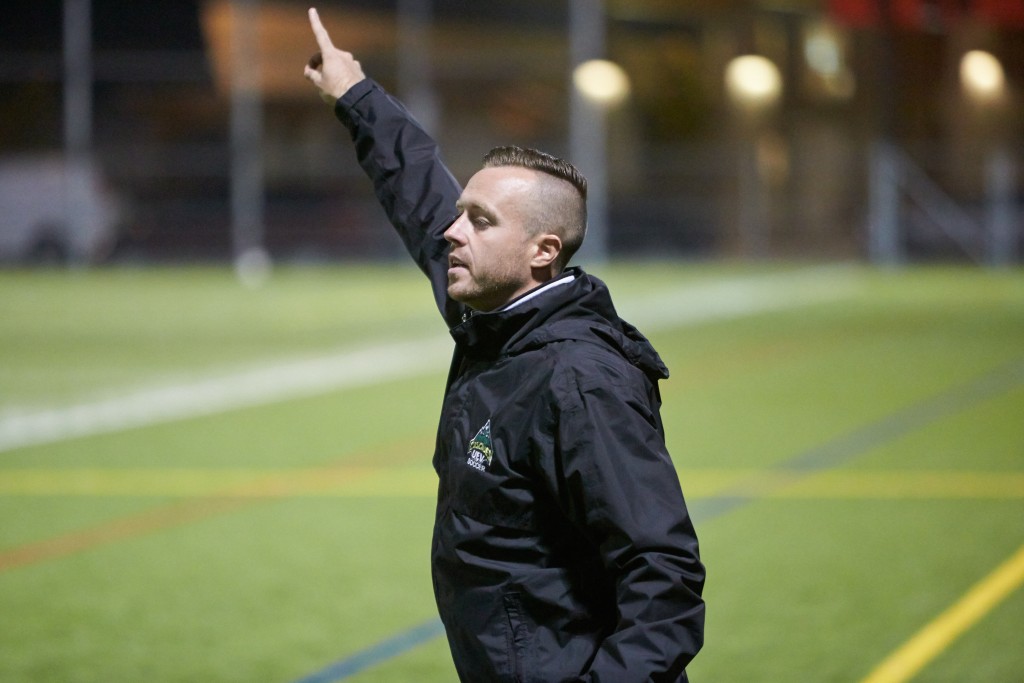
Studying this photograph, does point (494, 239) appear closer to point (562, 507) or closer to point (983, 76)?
point (562, 507)

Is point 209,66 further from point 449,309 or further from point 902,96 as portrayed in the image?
point 449,309

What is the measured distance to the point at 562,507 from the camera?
3.04m

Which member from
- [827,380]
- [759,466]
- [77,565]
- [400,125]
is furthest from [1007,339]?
[400,125]

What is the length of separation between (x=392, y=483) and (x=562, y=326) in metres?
6.76

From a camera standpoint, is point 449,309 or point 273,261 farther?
point 273,261

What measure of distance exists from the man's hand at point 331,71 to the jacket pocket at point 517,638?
5.43 feet

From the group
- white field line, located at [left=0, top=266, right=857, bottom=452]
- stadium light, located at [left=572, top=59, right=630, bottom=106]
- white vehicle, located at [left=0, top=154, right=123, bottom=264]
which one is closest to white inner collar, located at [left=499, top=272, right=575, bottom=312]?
white field line, located at [left=0, top=266, right=857, bottom=452]

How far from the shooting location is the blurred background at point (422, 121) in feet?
116

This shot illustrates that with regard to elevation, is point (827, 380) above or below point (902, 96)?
below

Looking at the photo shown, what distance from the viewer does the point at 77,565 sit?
25.0ft

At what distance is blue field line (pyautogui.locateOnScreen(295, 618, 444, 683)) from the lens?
577cm

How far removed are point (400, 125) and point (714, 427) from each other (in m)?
8.04

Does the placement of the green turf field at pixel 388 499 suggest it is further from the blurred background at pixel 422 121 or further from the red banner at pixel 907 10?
the blurred background at pixel 422 121

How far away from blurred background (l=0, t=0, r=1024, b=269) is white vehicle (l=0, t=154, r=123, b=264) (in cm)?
5
